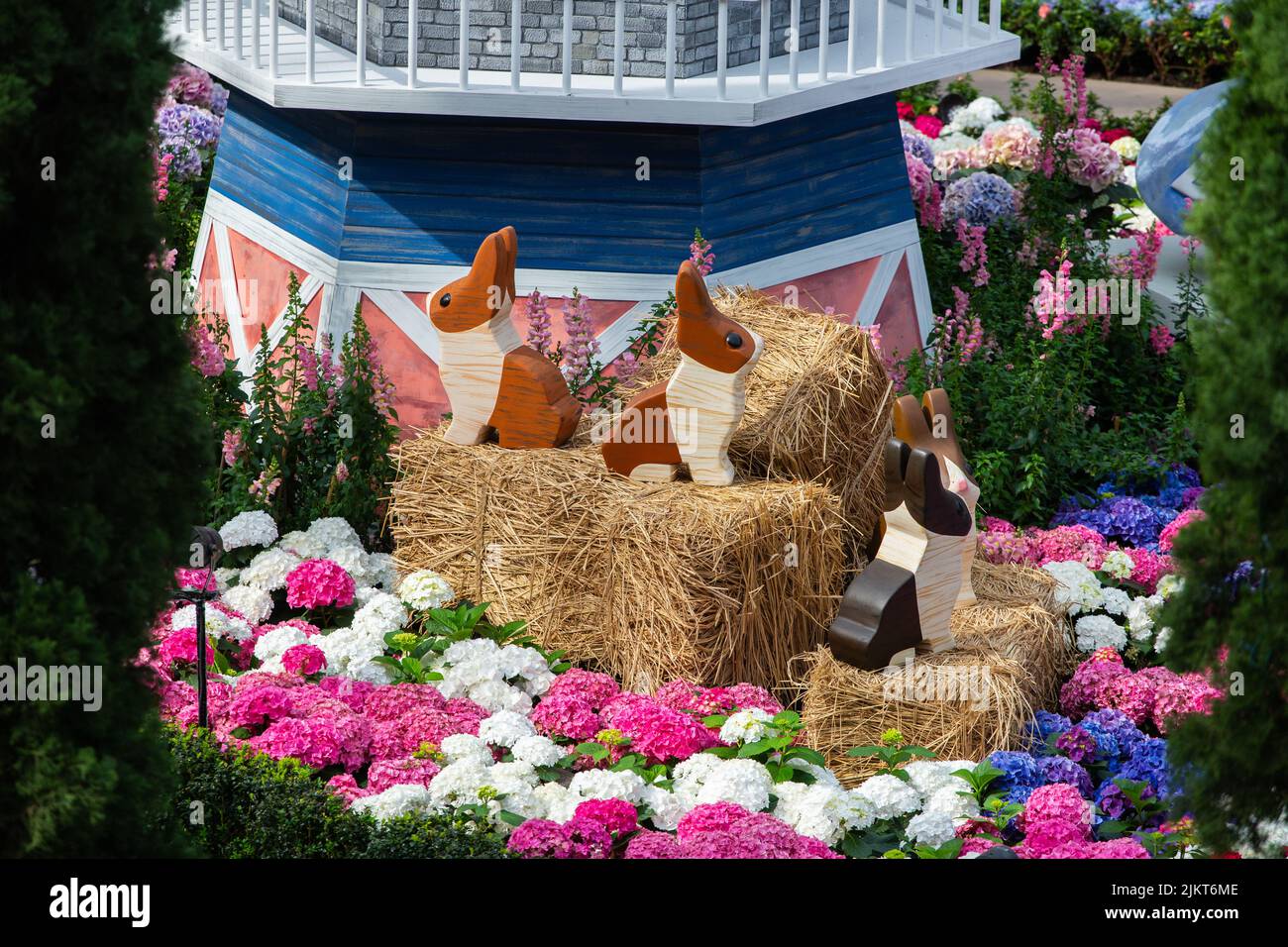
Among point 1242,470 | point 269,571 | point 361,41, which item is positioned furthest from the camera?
point 361,41

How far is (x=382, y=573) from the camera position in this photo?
6.12 meters

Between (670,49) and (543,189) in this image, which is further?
(543,189)

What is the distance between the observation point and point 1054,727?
518 centimetres

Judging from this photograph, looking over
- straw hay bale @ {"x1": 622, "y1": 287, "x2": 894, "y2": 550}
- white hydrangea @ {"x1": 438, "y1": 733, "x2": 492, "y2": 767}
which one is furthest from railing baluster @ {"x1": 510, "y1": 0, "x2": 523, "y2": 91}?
white hydrangea @ {"x1": 438, "y1": 733, "x2": 492, "y2": 767}

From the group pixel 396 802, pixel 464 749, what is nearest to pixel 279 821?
pixel 396 802

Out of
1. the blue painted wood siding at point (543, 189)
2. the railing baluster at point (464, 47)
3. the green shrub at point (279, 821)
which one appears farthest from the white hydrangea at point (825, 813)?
the railing baluster at point (464, 47)

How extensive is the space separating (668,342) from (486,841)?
261cm

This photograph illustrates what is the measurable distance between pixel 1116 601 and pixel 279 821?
323 cm

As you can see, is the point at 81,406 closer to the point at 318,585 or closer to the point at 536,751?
the point at 536,751

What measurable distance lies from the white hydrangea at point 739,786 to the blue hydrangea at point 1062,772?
848 mm

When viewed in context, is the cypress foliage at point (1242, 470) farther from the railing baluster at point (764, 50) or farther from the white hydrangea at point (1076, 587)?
the railing baluster at point (764, 50)

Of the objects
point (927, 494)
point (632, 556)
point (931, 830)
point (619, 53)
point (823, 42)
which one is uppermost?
point (823, 42)

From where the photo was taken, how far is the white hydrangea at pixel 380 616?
222 inches
